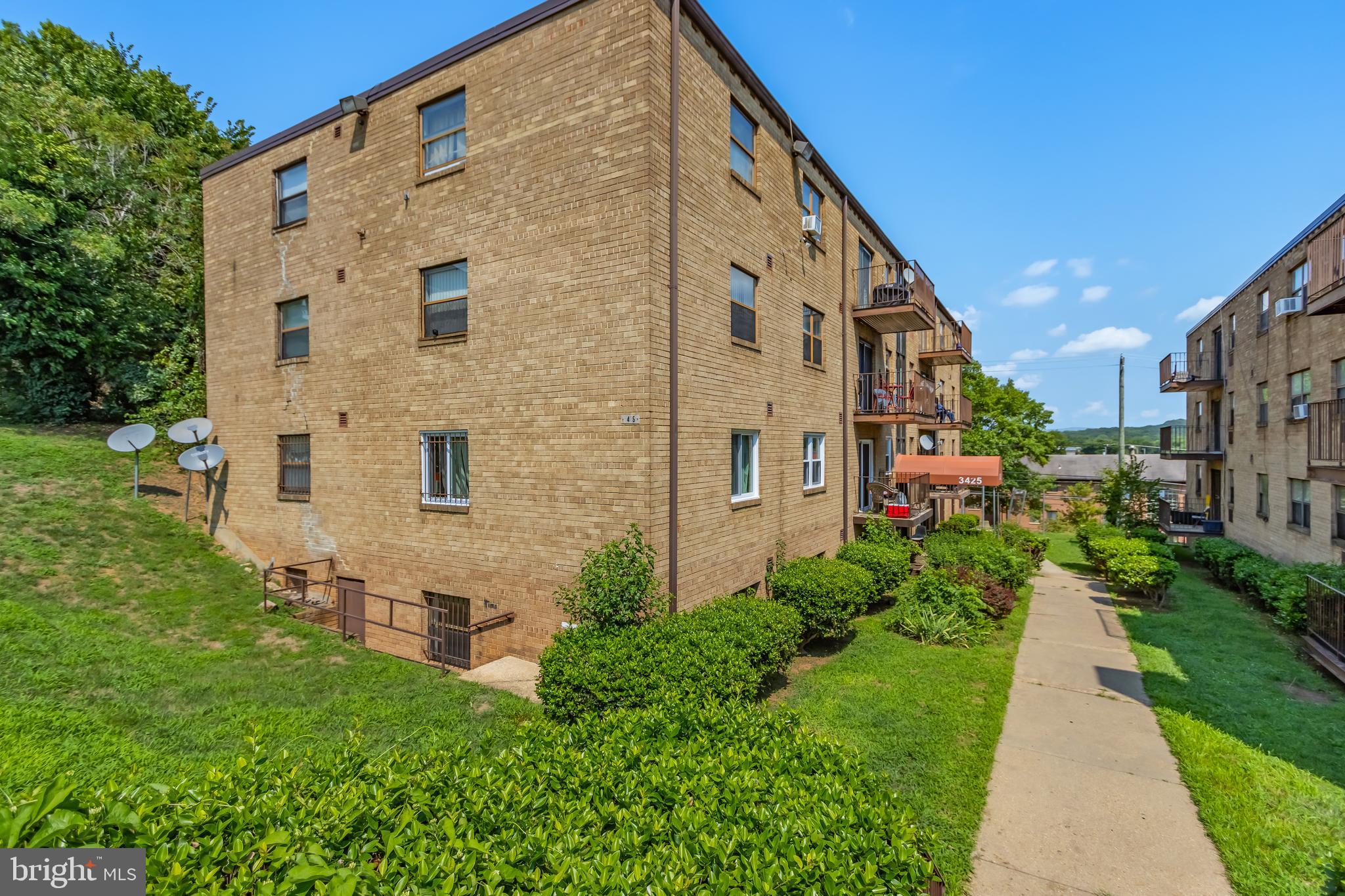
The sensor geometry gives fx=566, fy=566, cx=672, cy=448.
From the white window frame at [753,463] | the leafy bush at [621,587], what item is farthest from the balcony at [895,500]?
the leafy bush at [621,587]

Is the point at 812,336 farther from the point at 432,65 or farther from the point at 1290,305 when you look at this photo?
the point at 1290,305

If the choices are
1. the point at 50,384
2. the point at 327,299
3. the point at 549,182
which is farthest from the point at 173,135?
the point at 549,182

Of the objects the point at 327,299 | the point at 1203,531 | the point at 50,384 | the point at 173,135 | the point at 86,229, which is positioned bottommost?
the point at 1203,531

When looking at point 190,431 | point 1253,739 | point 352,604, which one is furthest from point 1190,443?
point 190,431

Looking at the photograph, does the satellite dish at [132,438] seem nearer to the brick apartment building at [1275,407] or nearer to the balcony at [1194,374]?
the brick apartment building at [1275,407]

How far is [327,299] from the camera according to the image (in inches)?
431

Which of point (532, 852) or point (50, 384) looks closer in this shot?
point (532, 852)

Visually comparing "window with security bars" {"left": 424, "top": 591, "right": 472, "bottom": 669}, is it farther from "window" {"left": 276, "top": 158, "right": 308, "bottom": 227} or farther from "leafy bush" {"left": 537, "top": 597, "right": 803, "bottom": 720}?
"window" {"left": 276, "top": 158, "right": 308, "bottom": 227}

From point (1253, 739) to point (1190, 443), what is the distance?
2510 cm

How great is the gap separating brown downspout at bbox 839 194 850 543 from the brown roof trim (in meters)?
8.89

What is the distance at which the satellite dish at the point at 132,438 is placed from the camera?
12.5m

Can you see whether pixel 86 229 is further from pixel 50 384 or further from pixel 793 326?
pixel 793 326

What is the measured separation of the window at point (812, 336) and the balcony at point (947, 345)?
11881mm

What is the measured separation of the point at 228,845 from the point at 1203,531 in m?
30.5
